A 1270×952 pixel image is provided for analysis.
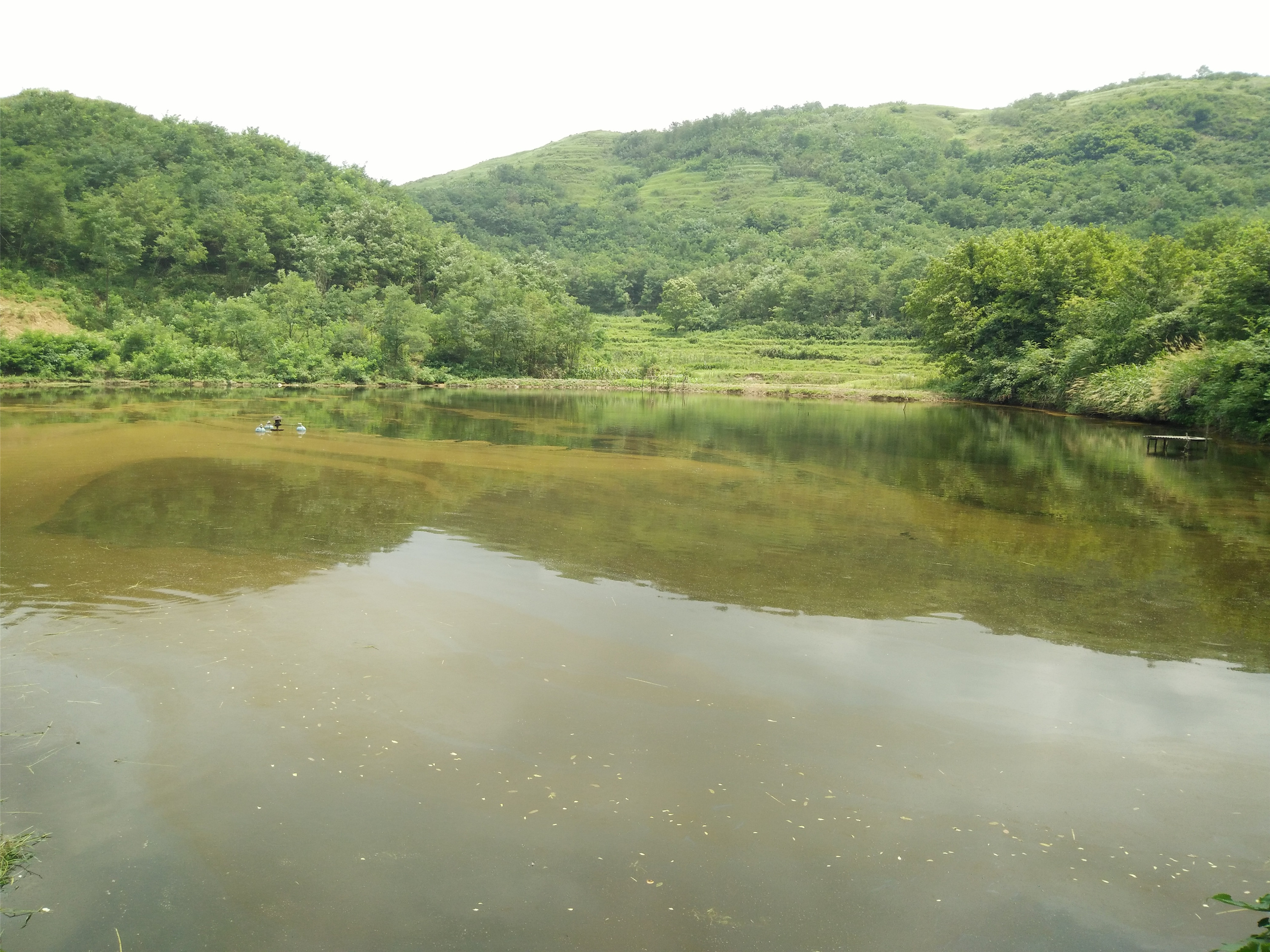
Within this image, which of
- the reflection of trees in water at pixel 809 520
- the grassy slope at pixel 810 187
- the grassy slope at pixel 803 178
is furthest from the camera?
the grassy slope at pixel 803 178

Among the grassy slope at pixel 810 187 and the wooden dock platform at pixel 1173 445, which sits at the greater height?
the grassy slope at pixel 810 187

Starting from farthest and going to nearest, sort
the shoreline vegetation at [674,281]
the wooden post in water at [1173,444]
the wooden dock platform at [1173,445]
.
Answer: the shoreline vegetation at [674,281]
the wooden dock platform at [1173,445]
the wooden post in water at [1173,444]

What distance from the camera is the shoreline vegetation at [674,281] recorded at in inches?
1492

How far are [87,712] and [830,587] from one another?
7.31m

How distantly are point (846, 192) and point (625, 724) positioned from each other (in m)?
159

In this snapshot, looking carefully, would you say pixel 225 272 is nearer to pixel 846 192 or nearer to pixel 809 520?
pixel 809 520

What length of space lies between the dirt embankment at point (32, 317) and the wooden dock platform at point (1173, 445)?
50.4m

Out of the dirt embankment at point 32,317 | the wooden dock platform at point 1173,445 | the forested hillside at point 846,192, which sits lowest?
the wooden dock platform at point 1173,445

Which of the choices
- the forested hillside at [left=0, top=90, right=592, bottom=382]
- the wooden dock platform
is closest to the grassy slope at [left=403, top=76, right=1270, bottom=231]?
the forested hillside at [left=0, top=90, right=592, bottom=382]

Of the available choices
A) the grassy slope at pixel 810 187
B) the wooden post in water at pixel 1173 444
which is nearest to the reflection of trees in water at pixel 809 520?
the wooden post in water at pixel 1173 444

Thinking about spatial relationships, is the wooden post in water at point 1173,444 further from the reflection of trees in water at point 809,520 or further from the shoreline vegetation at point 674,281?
the shoreline vegetation at point 674,281

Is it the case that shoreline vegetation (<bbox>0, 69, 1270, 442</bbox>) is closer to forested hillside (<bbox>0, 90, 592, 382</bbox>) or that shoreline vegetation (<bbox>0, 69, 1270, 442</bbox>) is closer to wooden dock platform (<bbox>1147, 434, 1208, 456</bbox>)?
forested hillside (<bbox>0, 90, 592, 382</bbox>)

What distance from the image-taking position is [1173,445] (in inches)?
1014

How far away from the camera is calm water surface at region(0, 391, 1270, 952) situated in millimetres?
4141
